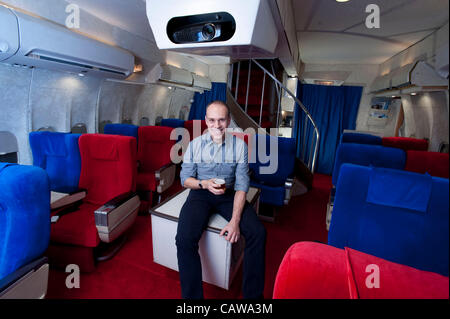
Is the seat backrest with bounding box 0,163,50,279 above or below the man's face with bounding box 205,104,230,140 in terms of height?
below

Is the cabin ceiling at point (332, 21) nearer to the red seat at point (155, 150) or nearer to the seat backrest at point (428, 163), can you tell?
the seat backrest at point (428, 163)

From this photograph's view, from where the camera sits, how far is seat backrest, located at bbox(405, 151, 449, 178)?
16.3 inches

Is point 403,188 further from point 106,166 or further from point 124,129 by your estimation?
point 124,129

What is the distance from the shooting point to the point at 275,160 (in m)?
3.17

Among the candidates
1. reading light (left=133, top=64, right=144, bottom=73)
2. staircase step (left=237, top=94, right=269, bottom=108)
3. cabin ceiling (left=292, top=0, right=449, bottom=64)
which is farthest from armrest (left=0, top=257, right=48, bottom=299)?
staircase step (left=237, top=94, right=269, bottom=108)

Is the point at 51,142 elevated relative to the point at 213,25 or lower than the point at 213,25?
lower

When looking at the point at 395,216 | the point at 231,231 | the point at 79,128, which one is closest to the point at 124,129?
the point at 79,128

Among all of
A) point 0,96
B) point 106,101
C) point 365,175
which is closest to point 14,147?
point 0,96

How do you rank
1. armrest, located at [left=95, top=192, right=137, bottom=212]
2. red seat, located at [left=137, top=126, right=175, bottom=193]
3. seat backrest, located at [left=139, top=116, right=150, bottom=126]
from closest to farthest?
armrest, located at [left=95, top=192, right=137, bottom=212] → red seat, located at [left=137, top=126, right=175, bottom=193] → seat backrest, located at [left=139, top=116, right=150, bottom=126]

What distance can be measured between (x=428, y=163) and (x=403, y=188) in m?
0.11

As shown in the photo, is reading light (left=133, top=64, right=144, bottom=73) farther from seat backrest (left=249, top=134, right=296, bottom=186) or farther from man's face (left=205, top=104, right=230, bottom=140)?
man's face (left=205, top=104, right=230, bottom=140)

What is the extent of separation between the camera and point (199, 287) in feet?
4.64

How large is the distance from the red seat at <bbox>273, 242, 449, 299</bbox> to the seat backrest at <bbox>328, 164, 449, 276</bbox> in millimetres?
55

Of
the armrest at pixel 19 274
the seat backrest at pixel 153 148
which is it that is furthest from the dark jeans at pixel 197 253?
the seat backrest at pixel 153 148
